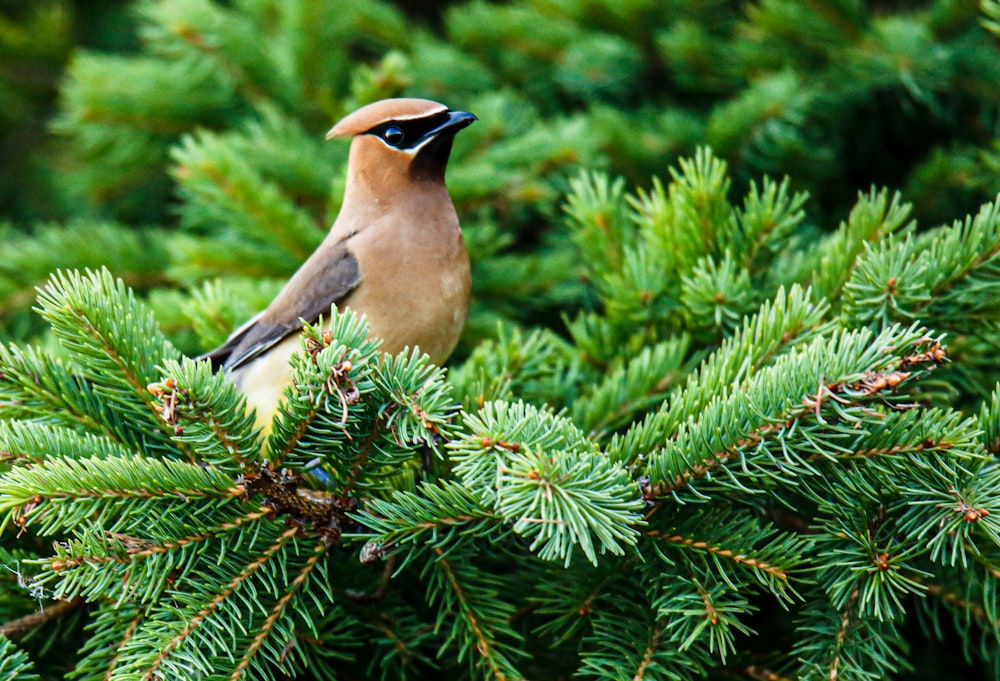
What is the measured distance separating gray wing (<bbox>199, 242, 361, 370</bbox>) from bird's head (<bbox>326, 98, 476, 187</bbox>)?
1.31 ft

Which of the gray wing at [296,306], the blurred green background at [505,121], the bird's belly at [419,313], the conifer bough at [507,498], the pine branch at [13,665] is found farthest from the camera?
the blurred green background at [505,121]

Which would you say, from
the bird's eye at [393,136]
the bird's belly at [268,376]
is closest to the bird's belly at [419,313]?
the bird's belly at [268,376]

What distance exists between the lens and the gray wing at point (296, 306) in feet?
12.1

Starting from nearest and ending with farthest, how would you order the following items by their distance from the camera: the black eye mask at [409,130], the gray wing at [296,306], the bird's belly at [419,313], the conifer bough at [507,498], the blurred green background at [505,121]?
the conifer bough at [507,498] → the bird's belly at [419,313] → the gray wing at [296,306] → the black eye mask at [409,130] → the blurred green background at [505,121]

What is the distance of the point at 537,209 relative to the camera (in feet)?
15.7

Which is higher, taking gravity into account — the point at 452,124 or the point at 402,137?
the point at 452,124

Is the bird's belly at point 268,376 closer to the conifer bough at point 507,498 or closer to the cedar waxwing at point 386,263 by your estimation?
the cedar waxwing at point 386,263

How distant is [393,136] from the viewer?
3.88m

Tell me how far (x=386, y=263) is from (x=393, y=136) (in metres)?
0.54

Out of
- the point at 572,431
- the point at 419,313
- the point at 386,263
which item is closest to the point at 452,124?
the point at 386,263

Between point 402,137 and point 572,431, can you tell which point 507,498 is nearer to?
point 572,431

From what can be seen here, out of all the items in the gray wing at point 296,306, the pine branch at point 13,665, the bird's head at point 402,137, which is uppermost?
the bird's head at point 402,137

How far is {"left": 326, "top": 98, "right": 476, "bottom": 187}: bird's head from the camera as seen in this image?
150 inches

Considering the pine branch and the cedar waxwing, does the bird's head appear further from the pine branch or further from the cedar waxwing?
the pine branch
